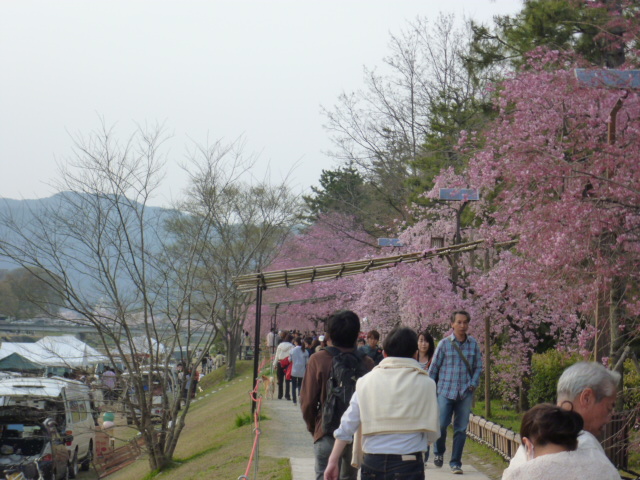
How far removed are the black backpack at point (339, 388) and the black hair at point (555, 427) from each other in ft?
8.50

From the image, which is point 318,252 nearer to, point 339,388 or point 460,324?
point 460,324

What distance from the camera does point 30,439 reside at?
57.6ft

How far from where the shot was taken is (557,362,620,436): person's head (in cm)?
350

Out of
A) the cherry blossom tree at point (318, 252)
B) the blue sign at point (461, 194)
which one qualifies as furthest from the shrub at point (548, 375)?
the cherry blossom tree at point (318, 252)

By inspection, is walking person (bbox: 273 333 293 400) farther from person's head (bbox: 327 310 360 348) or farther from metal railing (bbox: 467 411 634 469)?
person's head (bbox: 327 310 360 348)

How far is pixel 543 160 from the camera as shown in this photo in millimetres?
9148

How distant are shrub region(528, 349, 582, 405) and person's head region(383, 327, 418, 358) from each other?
9.79 metres

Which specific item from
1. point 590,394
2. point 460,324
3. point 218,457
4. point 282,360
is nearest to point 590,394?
point 590,394

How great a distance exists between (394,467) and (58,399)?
12.8m

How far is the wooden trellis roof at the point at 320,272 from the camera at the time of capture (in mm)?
14352

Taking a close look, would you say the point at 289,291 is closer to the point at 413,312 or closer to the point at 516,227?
the point at 413,312

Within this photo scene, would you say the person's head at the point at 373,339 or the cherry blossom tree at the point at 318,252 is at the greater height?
the cherry blossom tree at the point at 318,252

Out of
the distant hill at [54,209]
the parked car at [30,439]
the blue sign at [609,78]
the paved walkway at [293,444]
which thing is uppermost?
the blue sign at [609,78]

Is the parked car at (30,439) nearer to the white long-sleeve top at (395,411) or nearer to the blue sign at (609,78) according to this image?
the blue sign at (609,78)
